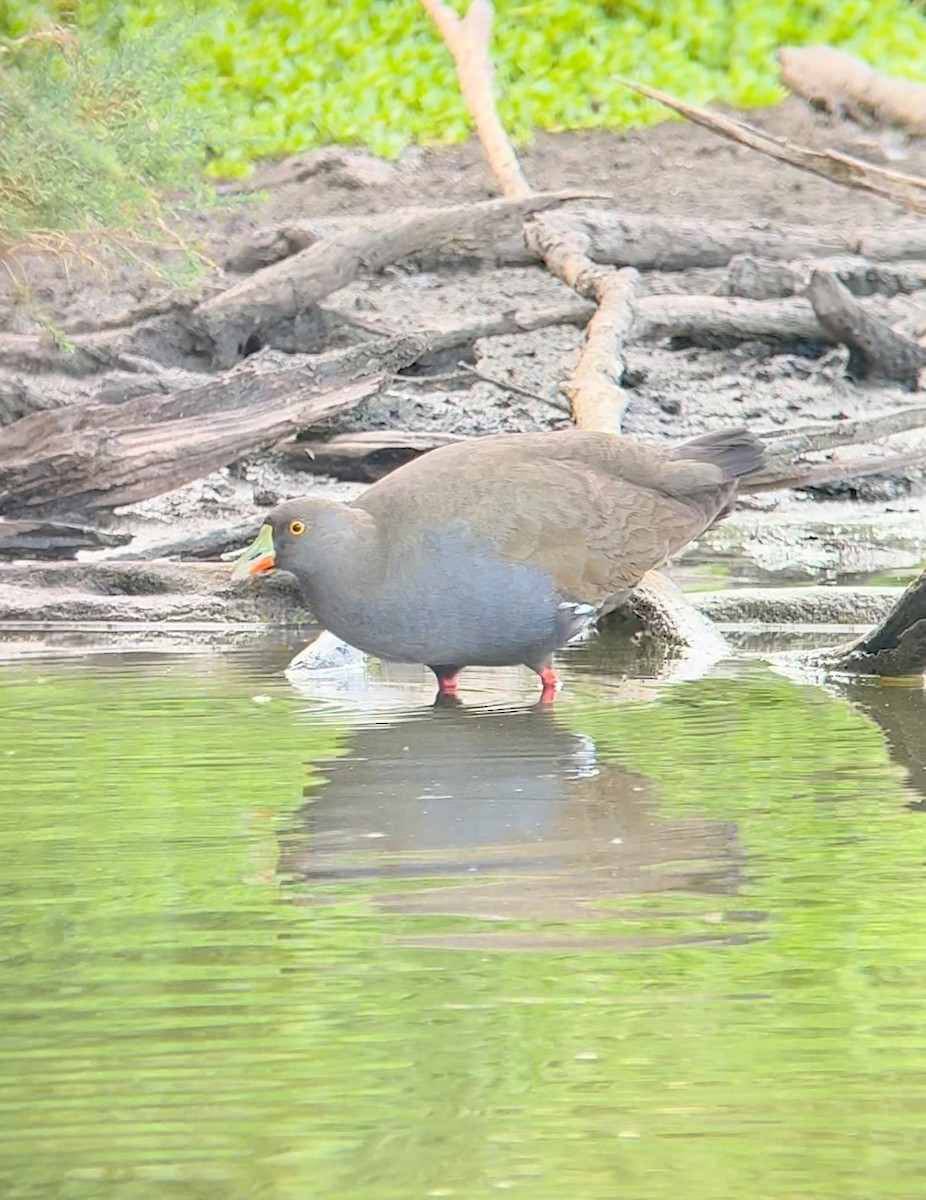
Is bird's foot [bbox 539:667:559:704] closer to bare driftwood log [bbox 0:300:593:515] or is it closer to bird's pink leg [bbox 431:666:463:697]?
bird's pink leg [bbox 431:666:463:697]

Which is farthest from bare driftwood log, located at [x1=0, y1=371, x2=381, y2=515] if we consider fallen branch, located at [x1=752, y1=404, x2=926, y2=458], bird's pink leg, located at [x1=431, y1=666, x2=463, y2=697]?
bird's pink leg, located at [x1=431, y1=666, x2=463, y2=697]

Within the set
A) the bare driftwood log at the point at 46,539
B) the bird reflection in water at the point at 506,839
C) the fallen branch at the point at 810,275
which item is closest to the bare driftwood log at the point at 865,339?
the fallen branch at the point at 810,275

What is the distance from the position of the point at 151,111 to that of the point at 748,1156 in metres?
7.80

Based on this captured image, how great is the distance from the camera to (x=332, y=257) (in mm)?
11758

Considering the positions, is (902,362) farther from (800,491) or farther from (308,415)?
(308,415)

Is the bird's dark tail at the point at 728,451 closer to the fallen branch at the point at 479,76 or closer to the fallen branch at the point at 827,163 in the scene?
the fallen branch at the point at 827,163

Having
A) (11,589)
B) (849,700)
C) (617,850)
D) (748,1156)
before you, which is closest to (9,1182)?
(748,1156)

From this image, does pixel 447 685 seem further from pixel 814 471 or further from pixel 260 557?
pixel 814 471

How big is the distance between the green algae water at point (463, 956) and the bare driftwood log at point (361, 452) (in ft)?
11.4

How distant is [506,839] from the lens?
5133 mm

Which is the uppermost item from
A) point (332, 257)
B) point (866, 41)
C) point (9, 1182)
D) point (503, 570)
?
point (866, 41)

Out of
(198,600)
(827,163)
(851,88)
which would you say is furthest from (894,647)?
(851,88)

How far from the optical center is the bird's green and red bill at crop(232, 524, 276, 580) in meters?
6.98

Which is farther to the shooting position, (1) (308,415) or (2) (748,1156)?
(1) (308,415)
